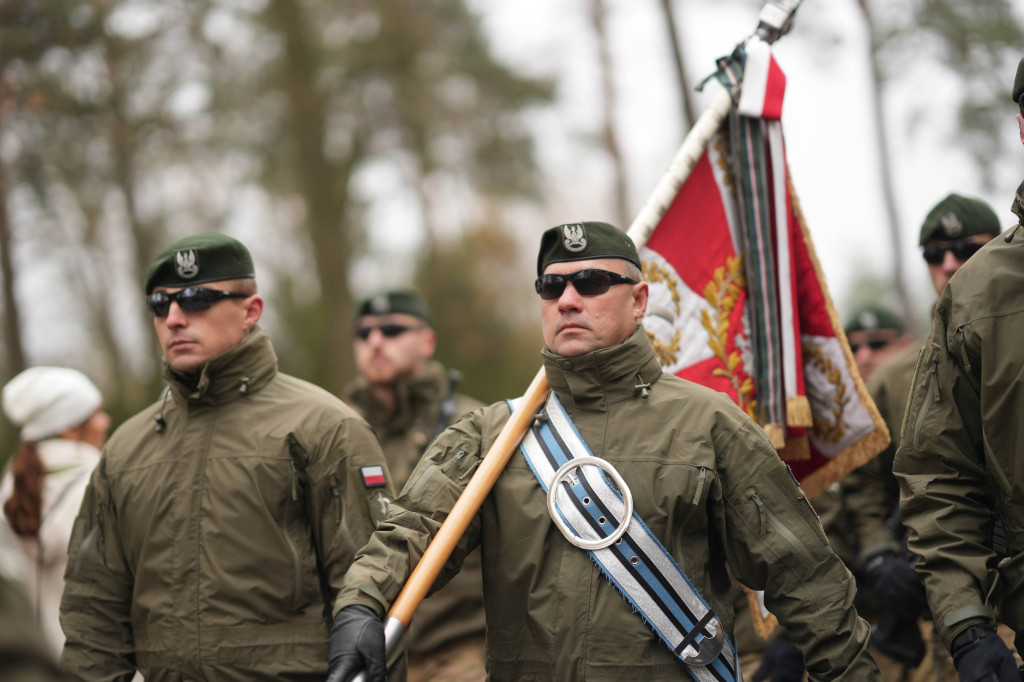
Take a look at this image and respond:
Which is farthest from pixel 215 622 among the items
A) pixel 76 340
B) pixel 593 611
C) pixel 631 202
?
pixel 76 340

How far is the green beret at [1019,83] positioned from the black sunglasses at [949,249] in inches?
60.9

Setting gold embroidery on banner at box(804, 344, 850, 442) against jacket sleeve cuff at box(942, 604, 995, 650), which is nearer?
jacket sleeve cuff at box(942, 604, 995, 650)

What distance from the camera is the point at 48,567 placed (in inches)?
191

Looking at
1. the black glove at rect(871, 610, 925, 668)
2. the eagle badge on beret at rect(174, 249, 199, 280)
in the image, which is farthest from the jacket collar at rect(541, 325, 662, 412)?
the black glove at rect(871, 610, 925, 668)

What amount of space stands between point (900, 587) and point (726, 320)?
1685 millimetres

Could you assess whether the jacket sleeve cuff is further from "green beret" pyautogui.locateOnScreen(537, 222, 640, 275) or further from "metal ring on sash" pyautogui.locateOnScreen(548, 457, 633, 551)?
"green beret" pyautogui.locateOnScreen(537, 222, 640, 275)

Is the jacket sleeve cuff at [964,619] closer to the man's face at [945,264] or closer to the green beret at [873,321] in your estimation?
the man's face at [945,264]

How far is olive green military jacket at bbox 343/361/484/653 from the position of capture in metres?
6.69

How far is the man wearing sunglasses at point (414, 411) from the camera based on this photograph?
6.70 m

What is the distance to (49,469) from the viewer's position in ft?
16.8

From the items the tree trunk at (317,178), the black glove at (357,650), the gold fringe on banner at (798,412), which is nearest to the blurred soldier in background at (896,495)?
the gold fringe on banner at (798,412)

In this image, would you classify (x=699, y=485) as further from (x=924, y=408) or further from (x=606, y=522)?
(x=924, y=408)

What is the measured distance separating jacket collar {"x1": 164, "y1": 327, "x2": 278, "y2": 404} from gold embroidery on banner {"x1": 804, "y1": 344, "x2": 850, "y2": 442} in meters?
2.11

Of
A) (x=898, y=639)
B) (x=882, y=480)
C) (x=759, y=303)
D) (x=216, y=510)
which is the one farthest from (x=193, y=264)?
(x=898, y=639)
